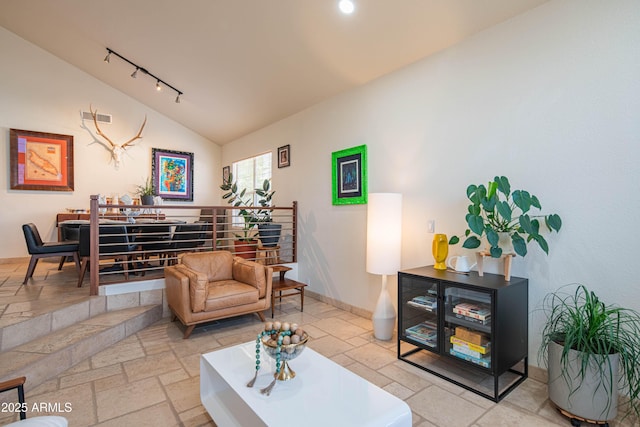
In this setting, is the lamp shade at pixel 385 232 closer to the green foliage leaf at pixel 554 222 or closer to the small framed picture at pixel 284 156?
the green foliage leaf at pixel 554 222

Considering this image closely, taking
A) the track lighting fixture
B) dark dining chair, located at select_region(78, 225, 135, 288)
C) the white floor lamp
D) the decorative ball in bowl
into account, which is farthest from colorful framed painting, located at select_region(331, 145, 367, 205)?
the track lighting fixture

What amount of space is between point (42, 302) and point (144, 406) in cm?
190

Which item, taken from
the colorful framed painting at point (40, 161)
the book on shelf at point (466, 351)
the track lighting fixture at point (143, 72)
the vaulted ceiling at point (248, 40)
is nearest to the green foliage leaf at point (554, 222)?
the book on shelf at point (466, 351)

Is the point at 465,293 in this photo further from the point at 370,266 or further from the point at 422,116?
the point at 422,116

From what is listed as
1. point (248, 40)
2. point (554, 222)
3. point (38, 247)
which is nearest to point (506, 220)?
point (554, 222)

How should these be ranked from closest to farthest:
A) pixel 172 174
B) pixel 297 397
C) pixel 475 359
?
pixel 297 397 → pixel 475 359 → pixel 172 174

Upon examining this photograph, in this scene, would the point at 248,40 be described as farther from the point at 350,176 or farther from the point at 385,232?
the point at 385,232

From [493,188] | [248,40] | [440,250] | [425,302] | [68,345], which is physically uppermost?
[248,40]

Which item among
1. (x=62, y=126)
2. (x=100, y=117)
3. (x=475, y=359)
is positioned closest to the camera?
(x=475, y=359)

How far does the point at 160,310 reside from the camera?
3715 mm

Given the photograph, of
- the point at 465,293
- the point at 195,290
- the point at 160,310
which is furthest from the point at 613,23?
the point at 160,310

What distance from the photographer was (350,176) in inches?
154

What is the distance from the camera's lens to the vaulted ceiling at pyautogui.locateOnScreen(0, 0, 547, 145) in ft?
9.01

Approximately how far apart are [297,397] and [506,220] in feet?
6.31
